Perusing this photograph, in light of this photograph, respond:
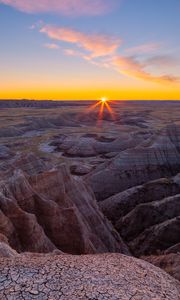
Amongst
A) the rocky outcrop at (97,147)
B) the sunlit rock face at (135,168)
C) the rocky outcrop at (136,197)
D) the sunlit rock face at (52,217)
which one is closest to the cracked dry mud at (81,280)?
the sunlit rock face at (52,217)

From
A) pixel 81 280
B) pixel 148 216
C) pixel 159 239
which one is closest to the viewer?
pixel 81 280

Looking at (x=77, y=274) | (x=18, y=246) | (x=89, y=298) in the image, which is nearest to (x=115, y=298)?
(x=89, y=298)

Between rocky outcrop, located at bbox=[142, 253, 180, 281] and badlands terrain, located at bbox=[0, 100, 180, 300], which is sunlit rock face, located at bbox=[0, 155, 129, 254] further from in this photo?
rocky outcrop, located at bbox=[142, 253, 180, 281]

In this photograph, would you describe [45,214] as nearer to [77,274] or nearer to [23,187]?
[23,187]

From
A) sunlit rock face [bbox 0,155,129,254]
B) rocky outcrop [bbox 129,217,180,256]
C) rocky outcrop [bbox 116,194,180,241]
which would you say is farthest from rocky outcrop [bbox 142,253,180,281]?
rocky outcrop [bbox 116,194,180,241]

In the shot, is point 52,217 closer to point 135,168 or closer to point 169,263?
point 169,263

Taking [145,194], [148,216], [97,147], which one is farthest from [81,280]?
[97,147]
